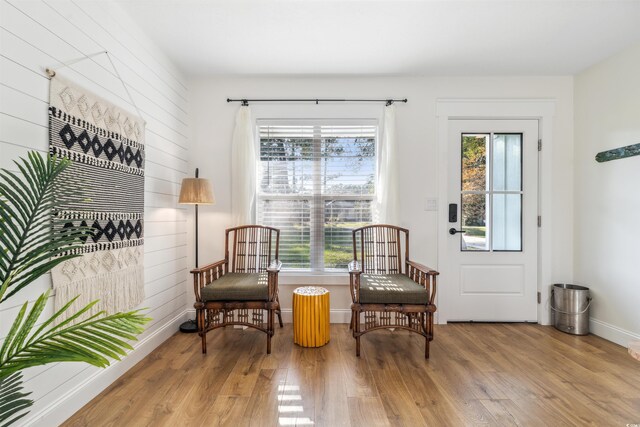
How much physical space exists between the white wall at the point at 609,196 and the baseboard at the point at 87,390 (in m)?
3.84

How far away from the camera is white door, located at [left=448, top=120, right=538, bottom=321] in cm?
297

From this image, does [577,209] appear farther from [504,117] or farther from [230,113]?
[230,113]

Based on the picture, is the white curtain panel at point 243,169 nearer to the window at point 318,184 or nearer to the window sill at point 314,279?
the window at point 318,184

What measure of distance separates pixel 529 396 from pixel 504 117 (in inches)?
96.4

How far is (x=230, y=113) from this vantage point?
3.01 metres

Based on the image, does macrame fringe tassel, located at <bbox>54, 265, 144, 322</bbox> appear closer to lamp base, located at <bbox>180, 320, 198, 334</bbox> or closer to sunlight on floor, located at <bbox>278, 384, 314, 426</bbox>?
lamp base, located at <bbox>180, 320, 198, 334</bbox>

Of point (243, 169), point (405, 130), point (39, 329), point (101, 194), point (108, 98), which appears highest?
point (405, 130)

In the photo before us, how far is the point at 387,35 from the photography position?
2295 millimetres

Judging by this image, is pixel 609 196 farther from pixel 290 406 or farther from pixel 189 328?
pixel 189 328

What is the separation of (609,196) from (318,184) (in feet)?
8.48

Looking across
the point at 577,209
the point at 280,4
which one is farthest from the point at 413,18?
the point at 577,209

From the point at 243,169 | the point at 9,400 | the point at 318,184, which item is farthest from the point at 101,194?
the point at 318,184

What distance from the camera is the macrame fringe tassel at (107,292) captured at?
5.11 ft

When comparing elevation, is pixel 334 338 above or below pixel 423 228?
below
